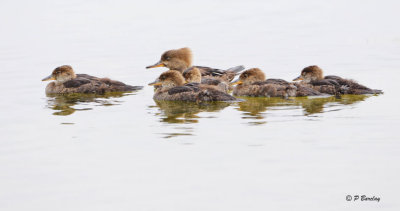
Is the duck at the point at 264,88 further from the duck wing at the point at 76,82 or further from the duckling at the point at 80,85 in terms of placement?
the duck wing at the point at 76,82

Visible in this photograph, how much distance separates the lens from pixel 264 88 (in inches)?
464

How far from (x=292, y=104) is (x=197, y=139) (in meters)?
2.78

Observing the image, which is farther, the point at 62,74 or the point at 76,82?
the point at 62,74

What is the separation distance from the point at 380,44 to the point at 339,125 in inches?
336

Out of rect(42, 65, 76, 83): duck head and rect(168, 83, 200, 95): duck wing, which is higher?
rect(42, 65, 76, 83): duck head

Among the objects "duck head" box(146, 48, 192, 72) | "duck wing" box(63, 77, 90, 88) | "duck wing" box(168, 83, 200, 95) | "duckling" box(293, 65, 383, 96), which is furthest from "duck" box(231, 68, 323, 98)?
"duck wing" box(63, 77, 90, 88)

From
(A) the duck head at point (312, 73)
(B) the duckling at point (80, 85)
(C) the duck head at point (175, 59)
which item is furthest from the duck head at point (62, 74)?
(A) the duck head at point (312, 73)

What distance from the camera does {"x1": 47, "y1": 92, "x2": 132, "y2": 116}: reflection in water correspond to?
11108 mm

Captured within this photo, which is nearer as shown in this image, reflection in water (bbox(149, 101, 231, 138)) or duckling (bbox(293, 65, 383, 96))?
reflection in water (bbox(149, 101, 231, 138))

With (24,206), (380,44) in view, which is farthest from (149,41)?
(24,206)

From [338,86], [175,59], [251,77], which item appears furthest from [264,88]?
[175,59]

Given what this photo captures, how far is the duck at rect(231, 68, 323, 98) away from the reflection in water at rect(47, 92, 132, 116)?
203cm

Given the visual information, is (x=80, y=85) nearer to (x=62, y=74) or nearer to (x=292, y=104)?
(x=62, y=74)

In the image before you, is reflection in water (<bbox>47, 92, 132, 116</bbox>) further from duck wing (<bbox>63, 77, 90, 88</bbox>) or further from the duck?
the duck
